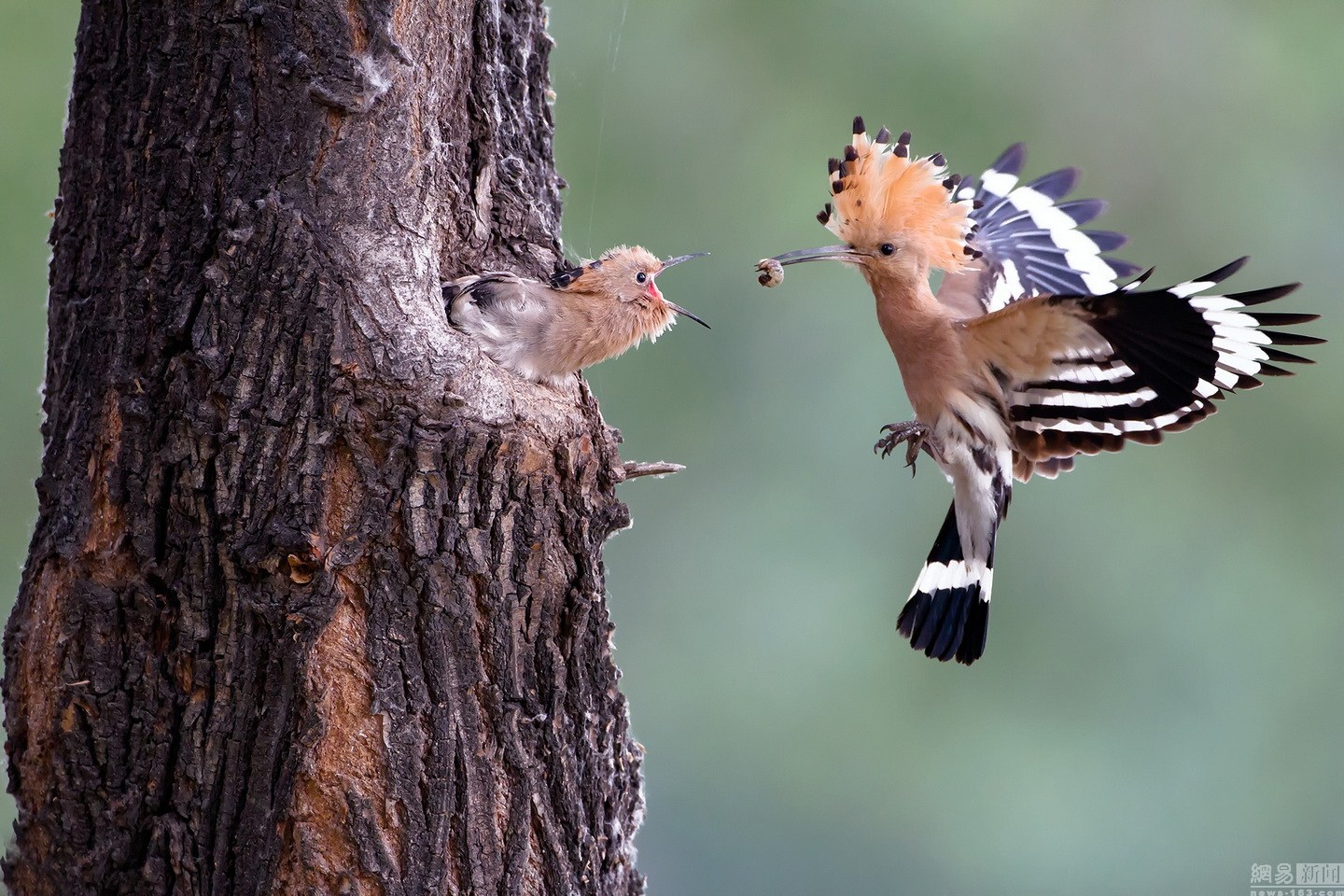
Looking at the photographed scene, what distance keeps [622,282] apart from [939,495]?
113 inches

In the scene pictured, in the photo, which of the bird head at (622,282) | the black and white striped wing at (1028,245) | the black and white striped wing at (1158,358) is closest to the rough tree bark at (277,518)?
the bird head at (622,282)

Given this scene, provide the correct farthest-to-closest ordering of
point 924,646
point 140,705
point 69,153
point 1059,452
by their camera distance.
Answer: point 924,646
point 1059,452
point 69,153
point 140,705

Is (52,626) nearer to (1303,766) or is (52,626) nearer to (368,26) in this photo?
(368,26)

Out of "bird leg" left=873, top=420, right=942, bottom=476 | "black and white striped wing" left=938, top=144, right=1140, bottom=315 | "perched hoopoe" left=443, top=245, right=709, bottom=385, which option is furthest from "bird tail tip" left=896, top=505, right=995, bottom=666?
"perched hoopoe" left=443, top=245, right=709, bottom=385

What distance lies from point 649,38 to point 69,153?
3.20m

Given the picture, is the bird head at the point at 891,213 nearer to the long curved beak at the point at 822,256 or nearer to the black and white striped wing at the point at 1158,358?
the long curved beak at the point at 822,256

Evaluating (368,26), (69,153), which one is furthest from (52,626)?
(368,26)

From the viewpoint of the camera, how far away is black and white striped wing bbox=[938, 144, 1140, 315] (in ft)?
7.79

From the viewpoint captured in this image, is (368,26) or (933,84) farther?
(933,84)

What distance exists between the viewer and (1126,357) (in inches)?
69.3

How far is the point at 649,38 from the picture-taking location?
14.5 ft

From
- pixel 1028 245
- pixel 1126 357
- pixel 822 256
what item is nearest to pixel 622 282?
pixel 822 256

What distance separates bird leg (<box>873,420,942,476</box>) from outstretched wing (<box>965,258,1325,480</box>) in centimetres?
16

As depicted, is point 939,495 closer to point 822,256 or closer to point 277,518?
point 822,256
